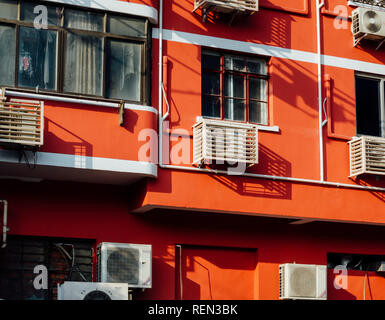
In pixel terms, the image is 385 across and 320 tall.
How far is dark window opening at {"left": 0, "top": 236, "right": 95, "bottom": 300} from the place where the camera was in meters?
14.1

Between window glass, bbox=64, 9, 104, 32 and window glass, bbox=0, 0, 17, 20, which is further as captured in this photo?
window glass, bbox=64, 9, 104, 32

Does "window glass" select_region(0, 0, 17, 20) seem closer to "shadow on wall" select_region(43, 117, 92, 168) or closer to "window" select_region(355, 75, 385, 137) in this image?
"shadow on wall" select_region(43, 117, 92, 168)

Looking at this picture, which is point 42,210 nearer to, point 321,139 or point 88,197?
point 88,197

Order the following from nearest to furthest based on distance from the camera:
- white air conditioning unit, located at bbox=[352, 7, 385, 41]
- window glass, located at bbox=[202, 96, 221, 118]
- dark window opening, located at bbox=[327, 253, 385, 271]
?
window glass, located at bbox=[202, 96, 221, 118] → dark window opening, located at bbox=[327, 253, 385, 271] → white air conditioning unit, located at bbox=[352, 7, 385, 41]

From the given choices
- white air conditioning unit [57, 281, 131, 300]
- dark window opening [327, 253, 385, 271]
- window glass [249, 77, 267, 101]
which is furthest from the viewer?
dark window opening [327, 253, 385, 271]

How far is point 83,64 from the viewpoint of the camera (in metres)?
14.4

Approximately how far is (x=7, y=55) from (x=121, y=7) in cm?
212

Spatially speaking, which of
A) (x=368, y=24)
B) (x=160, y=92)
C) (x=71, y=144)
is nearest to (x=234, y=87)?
(x=160, y=92)

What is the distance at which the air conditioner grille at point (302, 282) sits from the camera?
1529 centimetres

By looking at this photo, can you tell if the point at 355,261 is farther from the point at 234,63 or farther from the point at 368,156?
the point at 234,63

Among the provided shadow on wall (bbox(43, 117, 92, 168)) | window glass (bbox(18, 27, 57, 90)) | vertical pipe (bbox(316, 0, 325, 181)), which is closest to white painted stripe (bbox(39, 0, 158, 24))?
window glass (bbox(18, 27, 57, 90))

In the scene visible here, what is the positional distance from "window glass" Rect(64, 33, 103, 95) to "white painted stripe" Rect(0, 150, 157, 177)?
119 cm

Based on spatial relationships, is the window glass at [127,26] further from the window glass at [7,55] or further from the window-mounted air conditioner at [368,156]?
the window-mounted air conditioner at [368,156]
